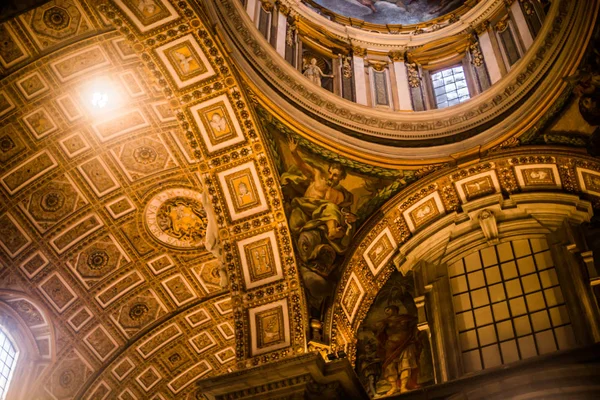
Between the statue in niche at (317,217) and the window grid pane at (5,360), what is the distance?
7.59 meters

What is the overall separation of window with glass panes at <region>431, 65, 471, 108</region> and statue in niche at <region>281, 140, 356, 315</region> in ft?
12.2

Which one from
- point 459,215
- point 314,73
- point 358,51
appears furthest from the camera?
point 358,51

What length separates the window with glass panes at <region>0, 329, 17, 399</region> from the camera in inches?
751

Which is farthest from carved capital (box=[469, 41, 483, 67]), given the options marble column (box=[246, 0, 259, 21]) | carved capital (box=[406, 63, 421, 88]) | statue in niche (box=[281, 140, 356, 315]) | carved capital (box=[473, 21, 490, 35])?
marble column (box=[246, 0, 259, 21])

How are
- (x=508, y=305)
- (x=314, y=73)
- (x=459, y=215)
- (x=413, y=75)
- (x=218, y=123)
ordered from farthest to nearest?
(x=413, y=75), (x=314, y=73), (x=459, y=215), (x=218, y=123), (x=508, y=305)

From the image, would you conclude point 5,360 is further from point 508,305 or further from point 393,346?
point 508,305

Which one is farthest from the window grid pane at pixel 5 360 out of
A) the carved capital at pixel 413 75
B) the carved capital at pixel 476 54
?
the carved capital at pixel 476 54

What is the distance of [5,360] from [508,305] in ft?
36.6

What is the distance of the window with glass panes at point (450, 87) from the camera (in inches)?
759

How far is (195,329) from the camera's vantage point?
21000mm

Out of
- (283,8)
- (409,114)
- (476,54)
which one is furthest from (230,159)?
(476,54)

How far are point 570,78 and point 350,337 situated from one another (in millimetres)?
6196

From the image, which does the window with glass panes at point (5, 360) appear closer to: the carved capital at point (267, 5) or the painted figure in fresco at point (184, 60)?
the painted figure in fresco at point (184, 60)

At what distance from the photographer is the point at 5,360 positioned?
1927 cm
